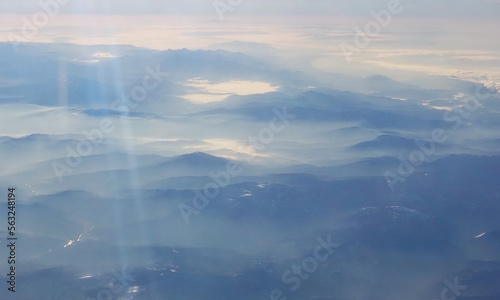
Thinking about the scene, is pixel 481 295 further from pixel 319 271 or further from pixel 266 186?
pixel 266 186

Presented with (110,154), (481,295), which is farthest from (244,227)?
(110,154)

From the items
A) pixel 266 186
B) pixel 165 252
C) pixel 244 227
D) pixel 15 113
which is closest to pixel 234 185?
pixel 266 186

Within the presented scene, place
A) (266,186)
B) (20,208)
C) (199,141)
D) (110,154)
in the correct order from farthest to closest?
(199,141)
(110,154)
(266,186)
(20,208)

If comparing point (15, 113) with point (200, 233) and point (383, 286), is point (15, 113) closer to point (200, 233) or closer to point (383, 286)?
point (200, 233)

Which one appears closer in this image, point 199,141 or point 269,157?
point 269,157

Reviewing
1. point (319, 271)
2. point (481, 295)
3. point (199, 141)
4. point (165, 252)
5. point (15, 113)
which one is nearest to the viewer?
point (481, 295)

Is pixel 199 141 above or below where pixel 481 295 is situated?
above

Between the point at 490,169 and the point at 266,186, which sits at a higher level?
the point at 266,186

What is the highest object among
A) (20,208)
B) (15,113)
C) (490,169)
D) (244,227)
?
(15,113)

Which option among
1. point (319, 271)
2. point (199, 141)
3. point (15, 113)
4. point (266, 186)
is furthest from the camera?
point (15, 113)
